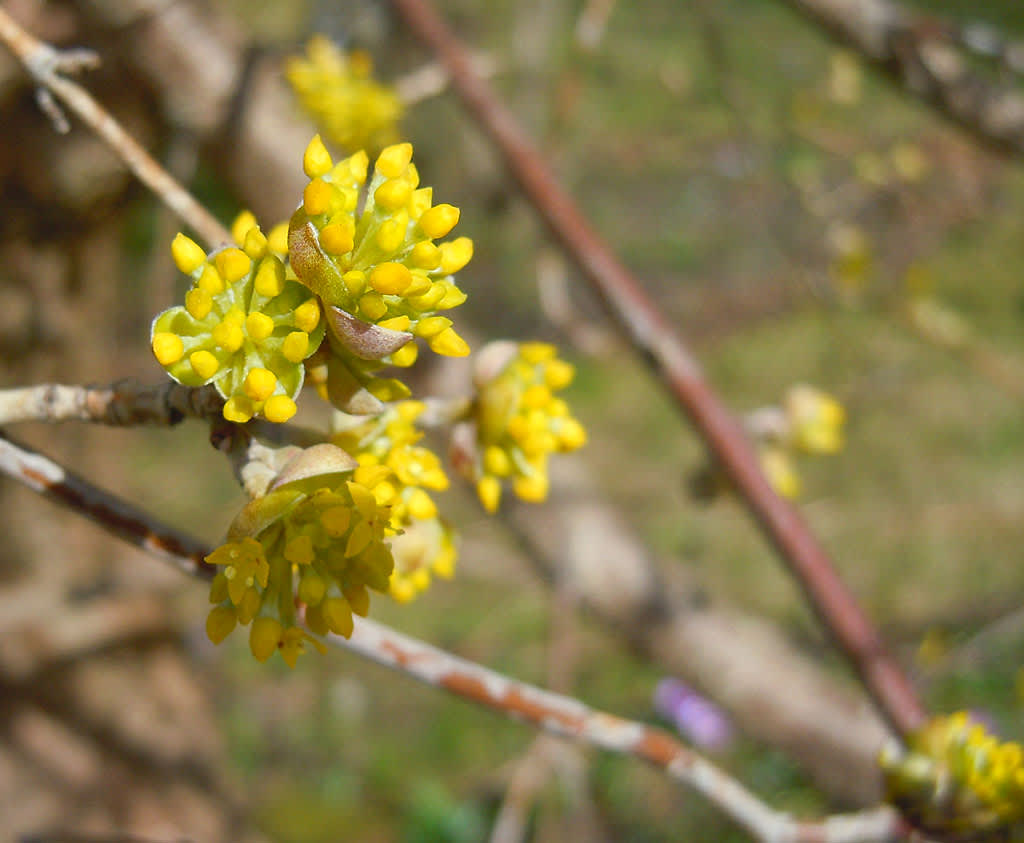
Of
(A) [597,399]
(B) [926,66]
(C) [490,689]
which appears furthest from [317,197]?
(A) [597,399]

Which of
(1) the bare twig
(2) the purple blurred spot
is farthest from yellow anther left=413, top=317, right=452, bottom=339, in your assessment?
(2) the purple blurred spot

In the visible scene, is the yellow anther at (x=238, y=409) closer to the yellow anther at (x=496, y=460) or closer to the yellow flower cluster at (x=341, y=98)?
the yellow anther at (x=496, y=460)

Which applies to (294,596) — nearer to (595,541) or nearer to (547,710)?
(547,710)

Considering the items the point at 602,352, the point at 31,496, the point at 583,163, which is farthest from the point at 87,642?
the point at 583,163

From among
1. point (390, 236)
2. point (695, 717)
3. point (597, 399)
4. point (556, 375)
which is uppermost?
point (390, 236)

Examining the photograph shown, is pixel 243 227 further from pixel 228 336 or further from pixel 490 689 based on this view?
pixel 490 689

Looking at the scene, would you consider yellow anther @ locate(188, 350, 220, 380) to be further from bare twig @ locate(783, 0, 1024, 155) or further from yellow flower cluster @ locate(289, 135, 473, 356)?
bare twig @ locate(783, 0, 1024, 155)
